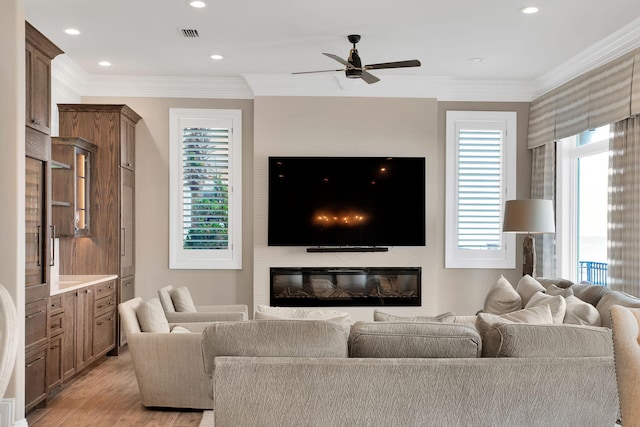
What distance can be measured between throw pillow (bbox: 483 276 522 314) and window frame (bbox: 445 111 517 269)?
2.09 m

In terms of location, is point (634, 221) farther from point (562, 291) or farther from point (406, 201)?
point (406, 201)

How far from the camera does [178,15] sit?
4781 millimetres

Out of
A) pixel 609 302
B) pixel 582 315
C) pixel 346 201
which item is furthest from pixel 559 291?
pixel 346 201

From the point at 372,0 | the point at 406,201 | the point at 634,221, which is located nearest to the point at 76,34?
the point at 372,0

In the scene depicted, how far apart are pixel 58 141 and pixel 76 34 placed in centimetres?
99

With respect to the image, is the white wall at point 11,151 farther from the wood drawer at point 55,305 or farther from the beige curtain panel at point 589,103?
the beige curtain panel at point 589,103

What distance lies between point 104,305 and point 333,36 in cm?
334

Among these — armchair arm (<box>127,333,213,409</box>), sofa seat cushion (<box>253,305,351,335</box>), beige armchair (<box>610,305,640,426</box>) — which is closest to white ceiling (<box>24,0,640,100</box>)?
sofa seat cushion (<box>253,305,351,335</box>)

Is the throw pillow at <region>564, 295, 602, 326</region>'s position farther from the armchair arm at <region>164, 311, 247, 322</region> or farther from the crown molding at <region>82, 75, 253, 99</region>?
the crown molding at <region>82, 75, 253, 99</region>

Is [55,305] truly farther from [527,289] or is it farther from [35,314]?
[527,289]

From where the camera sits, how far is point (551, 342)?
8.58ft

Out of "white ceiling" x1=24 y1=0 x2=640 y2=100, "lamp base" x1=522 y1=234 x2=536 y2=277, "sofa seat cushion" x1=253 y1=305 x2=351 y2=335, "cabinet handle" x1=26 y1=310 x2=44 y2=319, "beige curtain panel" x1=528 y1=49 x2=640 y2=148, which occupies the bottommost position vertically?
"cabinet handle" x1=26 y1=310 x2=44 y2=319

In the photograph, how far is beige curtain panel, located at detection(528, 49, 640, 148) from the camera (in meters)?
5.01

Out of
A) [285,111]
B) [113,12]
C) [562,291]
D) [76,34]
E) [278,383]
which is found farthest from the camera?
[285,111]
